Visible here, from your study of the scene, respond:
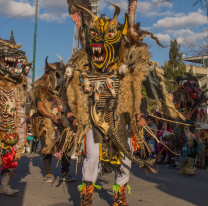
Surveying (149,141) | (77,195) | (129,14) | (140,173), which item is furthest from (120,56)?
(149,141)

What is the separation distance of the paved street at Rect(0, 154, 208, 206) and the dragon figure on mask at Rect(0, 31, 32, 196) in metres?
0.46

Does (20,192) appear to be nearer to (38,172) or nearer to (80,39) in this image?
(38,172)

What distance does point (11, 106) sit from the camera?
15.0ft

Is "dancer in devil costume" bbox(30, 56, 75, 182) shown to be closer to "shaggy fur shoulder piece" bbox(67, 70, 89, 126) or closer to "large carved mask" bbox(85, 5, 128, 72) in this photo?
Result: "shaggy fur shoulder piece" bbox(67, 70, 89, 126)

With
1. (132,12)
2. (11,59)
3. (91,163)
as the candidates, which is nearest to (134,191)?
(91,163)

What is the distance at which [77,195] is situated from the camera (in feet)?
14.6

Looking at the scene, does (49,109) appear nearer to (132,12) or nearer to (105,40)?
(105,40)

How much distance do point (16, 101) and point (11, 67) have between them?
0.57 metres

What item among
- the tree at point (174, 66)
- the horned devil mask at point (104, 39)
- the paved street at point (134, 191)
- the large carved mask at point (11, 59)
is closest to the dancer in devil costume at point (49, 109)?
the paved street at point (134, 191)

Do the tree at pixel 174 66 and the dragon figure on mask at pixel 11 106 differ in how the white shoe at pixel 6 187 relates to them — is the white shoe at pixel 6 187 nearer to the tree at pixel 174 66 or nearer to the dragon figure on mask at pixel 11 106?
the dragon figure on mask at pixel 11 106

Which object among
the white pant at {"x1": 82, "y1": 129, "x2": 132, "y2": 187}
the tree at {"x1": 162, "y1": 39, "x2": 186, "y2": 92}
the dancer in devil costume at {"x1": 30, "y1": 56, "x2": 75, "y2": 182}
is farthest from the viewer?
the tree at {"x1": 162, "y1": 39, "x2": 186, "y2": 92}

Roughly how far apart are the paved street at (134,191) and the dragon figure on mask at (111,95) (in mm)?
721

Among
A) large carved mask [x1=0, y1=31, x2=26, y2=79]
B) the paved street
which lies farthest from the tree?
large carved mask [x1=0, y1=31, x2=26, y2=79]

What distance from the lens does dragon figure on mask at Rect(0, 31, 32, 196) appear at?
14.7 ft
